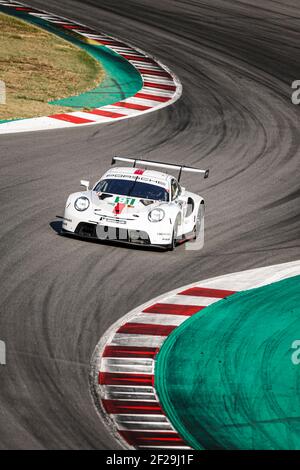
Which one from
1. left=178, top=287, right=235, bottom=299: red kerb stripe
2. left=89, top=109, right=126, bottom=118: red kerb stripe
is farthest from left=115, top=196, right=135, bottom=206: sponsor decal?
left=89, top=109, right=126, bottom=118: red kerb stripe

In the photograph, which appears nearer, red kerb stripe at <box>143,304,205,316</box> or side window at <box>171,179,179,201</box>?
red kerb stripe at <box>143,304,205,316</box>

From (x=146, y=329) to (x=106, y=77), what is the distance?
15.4 m

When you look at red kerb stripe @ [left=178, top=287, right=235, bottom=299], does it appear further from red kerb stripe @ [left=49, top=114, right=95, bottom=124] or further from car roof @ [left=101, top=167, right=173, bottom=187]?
red kerb stripe @ [left=49, top=114, right=95, bottom=124]

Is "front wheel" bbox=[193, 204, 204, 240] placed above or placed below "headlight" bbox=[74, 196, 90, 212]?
below

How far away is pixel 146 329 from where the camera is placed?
47.1ft

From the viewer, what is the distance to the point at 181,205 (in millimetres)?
18156

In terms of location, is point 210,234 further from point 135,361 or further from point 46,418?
point 46,418

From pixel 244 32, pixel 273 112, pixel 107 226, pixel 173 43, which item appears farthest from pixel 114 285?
pixel 244 32

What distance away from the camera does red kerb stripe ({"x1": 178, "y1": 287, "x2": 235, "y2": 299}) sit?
1585 cm

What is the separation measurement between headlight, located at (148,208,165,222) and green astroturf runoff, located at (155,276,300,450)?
2.08m

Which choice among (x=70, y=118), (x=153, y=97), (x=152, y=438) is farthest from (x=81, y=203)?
(x=153, y=97)

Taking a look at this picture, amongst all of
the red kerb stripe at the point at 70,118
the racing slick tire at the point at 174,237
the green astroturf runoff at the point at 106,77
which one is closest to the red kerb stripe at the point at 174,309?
the racing slick tire at the point at 174,237

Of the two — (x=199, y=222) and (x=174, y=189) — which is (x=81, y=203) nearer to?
(x=174, y=189)

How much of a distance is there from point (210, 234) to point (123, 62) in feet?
41.4
